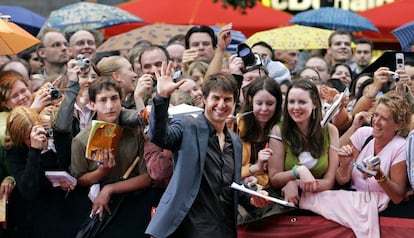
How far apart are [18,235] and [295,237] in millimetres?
2341

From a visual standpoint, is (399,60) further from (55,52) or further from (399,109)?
(55,52)

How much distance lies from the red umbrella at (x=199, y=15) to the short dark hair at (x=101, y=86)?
10.7 meters

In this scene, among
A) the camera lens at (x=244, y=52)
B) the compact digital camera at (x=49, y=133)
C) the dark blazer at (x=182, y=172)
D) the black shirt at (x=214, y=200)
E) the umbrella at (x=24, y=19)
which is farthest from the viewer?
the umbrella at (x=24, y=19)

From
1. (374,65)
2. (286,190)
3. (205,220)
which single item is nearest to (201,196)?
(205,220)

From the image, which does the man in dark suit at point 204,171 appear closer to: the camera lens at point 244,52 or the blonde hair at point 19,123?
the camera lens at point 244,52

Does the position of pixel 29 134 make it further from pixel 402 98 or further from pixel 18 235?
pixel 402 98

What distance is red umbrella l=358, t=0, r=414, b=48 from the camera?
1981cm

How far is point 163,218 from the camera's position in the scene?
8.72 m

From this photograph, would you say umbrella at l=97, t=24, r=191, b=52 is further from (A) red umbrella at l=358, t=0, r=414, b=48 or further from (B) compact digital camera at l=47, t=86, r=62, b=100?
(A) red umbrella at l=358, t=0, r=414, b=48

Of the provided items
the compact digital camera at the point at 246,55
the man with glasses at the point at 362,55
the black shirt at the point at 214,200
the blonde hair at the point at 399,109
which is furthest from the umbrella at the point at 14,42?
the man with glasses at the point at 362,55

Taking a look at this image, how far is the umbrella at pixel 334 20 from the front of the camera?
60.2 ft

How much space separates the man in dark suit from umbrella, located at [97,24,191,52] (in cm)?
582

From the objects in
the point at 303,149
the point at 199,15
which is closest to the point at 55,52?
the point at 303,149

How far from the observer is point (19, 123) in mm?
9836
